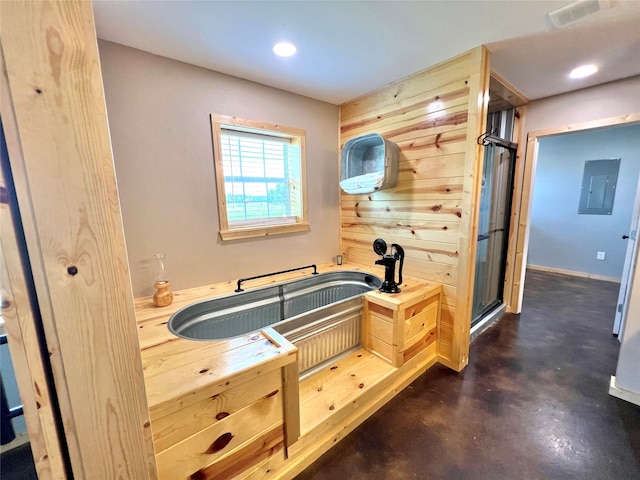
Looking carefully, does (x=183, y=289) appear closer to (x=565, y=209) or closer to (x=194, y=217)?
(x=194, y=217)

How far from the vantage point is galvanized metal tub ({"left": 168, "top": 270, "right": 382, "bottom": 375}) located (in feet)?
5.66

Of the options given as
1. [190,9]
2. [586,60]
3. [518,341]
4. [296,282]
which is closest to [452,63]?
[586,60]

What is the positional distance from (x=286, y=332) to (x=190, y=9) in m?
1.85

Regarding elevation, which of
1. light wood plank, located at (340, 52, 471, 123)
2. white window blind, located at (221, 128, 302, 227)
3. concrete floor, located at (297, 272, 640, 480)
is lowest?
concrete floor, located at (297, 272, 640, 480)

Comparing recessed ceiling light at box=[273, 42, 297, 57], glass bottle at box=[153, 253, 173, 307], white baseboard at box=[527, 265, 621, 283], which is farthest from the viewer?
white baseboard at box=[527, 265, 621, 283]

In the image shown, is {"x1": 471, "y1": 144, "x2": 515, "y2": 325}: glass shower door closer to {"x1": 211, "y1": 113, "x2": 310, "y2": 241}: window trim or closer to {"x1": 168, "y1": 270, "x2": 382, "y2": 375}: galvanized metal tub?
{"x1": 168, "y1": 270, "x2": 382, "y2": 375}: galvanized metal tub

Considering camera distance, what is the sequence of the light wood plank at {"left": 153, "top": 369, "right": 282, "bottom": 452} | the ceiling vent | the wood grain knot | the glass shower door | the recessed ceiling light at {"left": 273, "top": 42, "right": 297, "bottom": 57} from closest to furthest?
1. the light wood plank at {"left": 153, "top": 369, "right": 282, "bottom": 452}
2. the wood grain knot
3. the ceiling vent
4. the recessed ceiling light at {"left": 273, "top": 42, "right": 297, "bottom": 57}
5. the glass shower door

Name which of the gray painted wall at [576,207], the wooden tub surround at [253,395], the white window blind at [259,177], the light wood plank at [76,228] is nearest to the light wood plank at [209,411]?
the wooden tub surround at [253,395]

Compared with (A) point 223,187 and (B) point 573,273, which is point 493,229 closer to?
(A) point 223,187

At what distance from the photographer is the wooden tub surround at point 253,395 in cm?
100

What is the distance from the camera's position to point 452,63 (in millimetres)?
1887

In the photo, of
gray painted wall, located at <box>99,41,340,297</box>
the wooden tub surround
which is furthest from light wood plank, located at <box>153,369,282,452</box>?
gray painted wall, located at <box>99,41,340,297</box>

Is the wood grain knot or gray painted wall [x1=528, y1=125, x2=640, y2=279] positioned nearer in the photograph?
the wood grain knot

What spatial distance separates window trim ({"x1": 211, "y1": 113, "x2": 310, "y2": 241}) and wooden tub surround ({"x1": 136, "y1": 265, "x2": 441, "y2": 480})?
65 centimetres
